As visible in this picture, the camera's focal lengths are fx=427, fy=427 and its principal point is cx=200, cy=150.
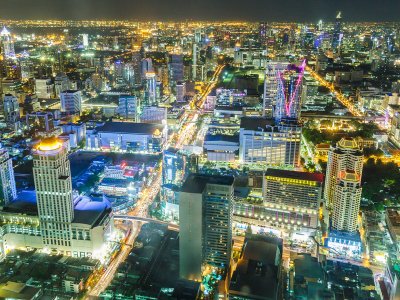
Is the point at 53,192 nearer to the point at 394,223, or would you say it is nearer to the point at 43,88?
the point at 394,223

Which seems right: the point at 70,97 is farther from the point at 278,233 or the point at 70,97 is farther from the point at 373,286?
the point at 373,286

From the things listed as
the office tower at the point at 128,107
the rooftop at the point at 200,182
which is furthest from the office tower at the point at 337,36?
the rooftop at the point at 200,182

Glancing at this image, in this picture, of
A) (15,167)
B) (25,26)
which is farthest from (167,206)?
(25,26)

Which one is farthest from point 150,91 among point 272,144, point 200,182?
point 200,182

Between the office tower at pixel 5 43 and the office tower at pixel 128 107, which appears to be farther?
the office tower at pixel 5 43

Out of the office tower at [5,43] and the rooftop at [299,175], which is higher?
the office tower at [5,43]

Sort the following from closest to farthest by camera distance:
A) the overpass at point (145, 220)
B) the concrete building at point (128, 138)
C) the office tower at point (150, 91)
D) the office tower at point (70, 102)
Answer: the overpass at point (145, 220), the concrete building at point (128, 138), the office tower at point (70, 102), the office tower at point (150, 91)

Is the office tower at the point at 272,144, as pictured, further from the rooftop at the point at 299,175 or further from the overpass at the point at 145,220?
the overpass at the point at 145,220
